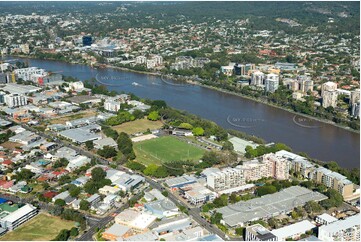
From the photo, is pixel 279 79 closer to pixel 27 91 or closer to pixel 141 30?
pixel 27 91

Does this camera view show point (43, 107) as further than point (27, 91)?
No

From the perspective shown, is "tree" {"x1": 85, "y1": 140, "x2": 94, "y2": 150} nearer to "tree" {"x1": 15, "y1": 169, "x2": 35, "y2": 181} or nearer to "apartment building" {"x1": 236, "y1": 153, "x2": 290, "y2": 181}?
"tree" {"x1": 15, "y1": 169, "x2": 35, "y2": 181}

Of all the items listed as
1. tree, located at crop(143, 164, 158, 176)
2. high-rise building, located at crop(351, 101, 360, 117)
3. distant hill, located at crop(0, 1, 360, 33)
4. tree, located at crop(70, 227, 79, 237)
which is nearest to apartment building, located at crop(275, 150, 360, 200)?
tree, located at crop(143, 164, 158, 176)

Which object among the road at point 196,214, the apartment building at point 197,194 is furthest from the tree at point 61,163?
the apartment building at point 197,194

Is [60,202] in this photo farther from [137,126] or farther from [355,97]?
[355,97]

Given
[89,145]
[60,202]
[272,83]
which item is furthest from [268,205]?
[272,83]

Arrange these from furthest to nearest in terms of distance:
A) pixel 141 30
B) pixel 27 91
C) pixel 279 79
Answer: pixel 141 30 < pixel 279 79 < pixel 27 91

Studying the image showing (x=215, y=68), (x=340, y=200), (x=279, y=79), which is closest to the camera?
(x=340, y=200)

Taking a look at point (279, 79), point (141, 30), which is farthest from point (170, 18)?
point (279, 79)
